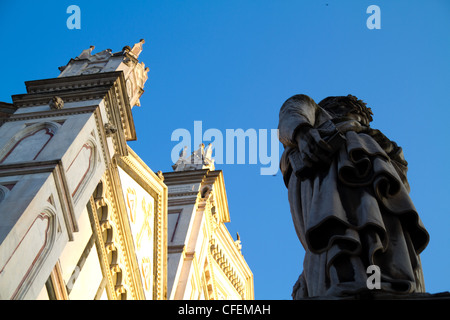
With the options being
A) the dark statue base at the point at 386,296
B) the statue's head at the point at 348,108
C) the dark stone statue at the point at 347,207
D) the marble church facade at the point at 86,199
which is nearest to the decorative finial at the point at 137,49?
the marble church facade at the point at 86,199

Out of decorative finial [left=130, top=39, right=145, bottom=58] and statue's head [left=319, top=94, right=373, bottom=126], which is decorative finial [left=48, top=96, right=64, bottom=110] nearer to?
decorative finial [left=130, top=39, right=145, bottom=58]

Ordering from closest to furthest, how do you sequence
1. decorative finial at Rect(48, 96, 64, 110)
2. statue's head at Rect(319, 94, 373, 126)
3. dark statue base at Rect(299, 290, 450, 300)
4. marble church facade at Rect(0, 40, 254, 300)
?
1. dark statue base at Rect(299, 290, 450, 300)
2. statue's head at Rect(319, 94, 373, 126)
3. marble church facade at Rect(0, 40, 254, 300)
4. decorative finial at Rect(48, 96, 64, 110)

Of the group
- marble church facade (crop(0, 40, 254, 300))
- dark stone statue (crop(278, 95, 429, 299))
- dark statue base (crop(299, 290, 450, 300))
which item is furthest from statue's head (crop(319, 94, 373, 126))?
Answer: marble church facade (crop(0, 40, 254, 300))

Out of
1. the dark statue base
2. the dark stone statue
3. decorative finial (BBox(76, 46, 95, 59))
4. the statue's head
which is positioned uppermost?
decorative finial (BBox(76, 46, 95, 59))

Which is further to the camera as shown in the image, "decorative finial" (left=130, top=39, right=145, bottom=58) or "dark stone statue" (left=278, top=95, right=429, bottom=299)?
"decorative finial" (left=130, top=39, right=145, bottom=58)

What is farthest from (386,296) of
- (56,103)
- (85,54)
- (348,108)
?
(85,54)

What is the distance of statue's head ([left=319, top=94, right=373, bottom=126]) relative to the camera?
4.30 meters

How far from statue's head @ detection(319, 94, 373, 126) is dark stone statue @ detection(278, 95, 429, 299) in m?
0.37

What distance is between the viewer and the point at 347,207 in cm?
301

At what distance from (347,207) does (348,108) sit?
1578 millimetres

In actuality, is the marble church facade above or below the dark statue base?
above

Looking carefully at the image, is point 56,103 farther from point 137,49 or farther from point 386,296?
point 386,296
